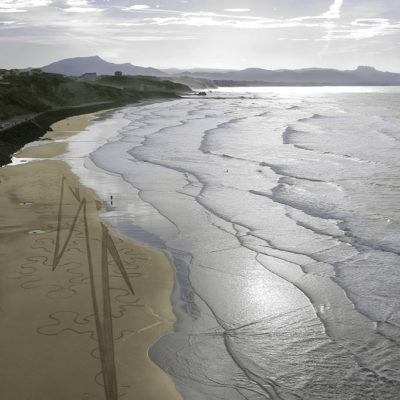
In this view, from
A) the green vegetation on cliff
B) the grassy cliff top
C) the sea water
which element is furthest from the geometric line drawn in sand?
the grassy cliff top

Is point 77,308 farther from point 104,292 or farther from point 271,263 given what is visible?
point 271,263

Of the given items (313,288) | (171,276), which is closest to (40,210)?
(171,276)

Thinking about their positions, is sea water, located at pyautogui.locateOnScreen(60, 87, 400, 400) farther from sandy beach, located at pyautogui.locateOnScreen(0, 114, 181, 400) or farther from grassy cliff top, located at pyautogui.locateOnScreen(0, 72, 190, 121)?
grassy cliff top, located at pyautogui.locateOnScreen(0, 72, 190, 121)

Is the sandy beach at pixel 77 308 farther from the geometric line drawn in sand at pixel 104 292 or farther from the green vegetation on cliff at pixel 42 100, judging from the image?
the green vegetation on cliff at pixel 42 100

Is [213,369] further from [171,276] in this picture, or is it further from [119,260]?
[119,260]

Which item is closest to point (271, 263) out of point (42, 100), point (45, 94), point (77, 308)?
point (77, 308)

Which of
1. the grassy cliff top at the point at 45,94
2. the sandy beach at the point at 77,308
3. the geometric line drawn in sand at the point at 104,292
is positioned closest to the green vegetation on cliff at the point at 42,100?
the grassy cliff top at the point at 45,94
